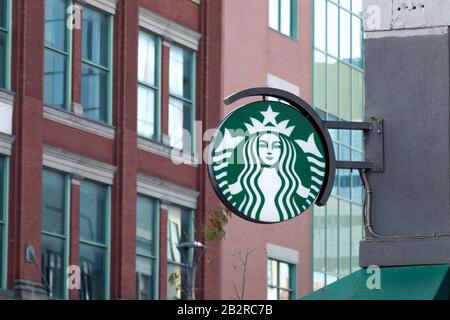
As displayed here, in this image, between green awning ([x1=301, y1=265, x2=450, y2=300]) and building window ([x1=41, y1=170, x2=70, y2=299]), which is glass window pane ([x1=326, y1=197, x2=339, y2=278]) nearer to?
building window ([x1=41, y1=170, x2=70, y2=299])

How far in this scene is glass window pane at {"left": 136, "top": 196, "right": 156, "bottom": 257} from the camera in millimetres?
31859

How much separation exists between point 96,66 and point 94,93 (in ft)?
1.86

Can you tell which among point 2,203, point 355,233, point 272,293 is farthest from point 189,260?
point 355,233

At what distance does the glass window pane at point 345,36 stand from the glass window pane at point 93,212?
626 cm

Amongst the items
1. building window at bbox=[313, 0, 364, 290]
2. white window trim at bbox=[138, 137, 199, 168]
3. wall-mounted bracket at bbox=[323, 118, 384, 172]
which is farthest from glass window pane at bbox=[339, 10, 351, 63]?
wall-mounted bracket at bbox=[323, 118, 384, 172]

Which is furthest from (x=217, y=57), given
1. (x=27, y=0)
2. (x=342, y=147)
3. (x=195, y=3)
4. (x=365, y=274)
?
(x=365, y=274)

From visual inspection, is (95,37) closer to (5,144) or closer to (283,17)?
(5,144)

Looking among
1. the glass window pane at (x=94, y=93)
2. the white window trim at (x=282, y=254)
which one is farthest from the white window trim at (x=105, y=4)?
the white window trim at (x=282, y=254)

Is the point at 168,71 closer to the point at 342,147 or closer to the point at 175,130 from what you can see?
the point at 175,130

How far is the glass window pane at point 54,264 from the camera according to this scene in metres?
28.7

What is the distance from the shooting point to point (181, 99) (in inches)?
1326

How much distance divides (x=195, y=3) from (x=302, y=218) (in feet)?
20.0

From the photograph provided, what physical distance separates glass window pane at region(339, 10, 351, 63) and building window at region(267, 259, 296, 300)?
5239mm

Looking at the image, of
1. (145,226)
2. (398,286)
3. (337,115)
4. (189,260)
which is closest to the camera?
(398,286)
